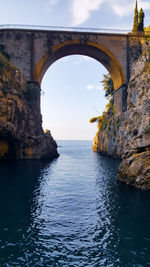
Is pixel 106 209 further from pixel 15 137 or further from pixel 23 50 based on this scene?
pixel 23 50

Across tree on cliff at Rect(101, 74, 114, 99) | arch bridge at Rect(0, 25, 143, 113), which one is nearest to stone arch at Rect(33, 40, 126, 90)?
arch bridge at Rect(0, 25, 143, 113)

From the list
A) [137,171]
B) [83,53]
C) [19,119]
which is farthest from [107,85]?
[137,171]

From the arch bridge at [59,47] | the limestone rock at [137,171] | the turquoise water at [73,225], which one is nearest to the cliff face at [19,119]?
the arch bridge at [59,47]

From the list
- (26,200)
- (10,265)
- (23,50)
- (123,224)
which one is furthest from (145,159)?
(23,50)

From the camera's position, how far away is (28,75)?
3825 centimetres

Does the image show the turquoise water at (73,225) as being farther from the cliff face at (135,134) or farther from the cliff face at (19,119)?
the cliff face at (19,119)

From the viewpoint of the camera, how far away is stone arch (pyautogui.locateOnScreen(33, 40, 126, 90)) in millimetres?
38312

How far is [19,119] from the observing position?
35.1m

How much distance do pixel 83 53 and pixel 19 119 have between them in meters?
18.9

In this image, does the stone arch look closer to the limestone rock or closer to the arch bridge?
the arch bridge

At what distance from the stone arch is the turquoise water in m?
25.9

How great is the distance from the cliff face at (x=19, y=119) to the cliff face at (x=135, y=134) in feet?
43.5

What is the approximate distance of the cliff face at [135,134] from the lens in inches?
738

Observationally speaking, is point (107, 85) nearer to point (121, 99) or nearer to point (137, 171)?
point (121, 99)
